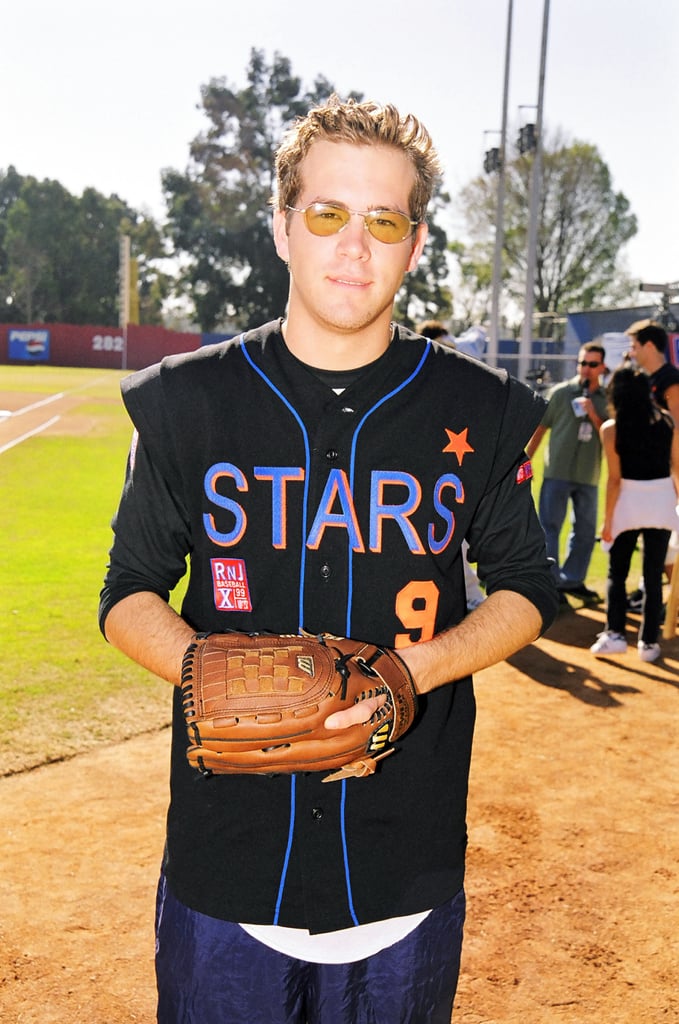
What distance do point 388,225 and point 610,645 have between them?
604cm

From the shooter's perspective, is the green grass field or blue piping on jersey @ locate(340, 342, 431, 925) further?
the green grass field

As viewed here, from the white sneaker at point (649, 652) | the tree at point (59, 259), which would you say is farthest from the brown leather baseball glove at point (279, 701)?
the tree at point (59, 259)

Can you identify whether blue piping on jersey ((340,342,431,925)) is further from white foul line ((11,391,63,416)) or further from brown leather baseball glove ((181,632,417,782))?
white foul line ((11,391,63,416))

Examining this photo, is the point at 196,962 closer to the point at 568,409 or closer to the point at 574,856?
the point at 574,856

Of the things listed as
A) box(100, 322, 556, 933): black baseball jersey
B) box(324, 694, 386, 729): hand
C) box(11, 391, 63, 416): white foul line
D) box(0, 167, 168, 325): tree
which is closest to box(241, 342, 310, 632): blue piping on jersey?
box(100, 322, 556, 933): black baseball jersey

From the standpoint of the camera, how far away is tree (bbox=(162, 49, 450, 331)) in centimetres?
5636

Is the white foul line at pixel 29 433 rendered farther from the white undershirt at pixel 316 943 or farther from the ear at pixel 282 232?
the white undershirt at pixel 316 943

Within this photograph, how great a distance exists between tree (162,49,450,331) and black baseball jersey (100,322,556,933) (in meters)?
55.8

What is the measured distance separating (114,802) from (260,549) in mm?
3323

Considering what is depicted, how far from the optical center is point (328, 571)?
6.14 feet

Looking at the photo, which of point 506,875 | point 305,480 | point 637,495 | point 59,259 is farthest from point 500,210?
point 59,259

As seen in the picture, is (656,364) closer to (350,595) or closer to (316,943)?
(350,595)

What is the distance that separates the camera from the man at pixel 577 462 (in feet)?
28.6

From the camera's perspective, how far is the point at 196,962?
1832mm
